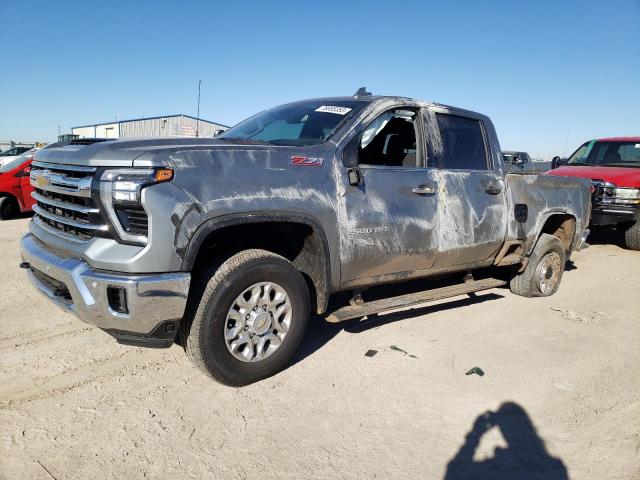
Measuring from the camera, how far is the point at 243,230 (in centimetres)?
314

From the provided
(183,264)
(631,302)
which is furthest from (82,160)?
(631,302)

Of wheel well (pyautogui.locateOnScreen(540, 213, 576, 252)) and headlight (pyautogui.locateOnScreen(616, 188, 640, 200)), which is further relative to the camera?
headlight (pyautogui.locateOnScreen(616, 188, 640, 200))

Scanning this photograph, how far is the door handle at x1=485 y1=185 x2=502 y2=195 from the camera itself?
447 cm

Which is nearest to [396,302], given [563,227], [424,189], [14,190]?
[424,189]

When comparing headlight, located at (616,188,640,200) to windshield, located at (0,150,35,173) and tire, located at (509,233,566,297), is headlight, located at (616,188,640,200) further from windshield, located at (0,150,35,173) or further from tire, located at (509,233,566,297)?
windshield, located at (0,150,35,173)

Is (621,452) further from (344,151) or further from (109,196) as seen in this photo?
(109,196)

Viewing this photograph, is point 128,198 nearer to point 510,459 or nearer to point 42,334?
point 42,334

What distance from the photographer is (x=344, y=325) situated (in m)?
4.32

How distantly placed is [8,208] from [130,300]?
883cm

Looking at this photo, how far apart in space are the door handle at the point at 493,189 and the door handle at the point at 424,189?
32.3 inches

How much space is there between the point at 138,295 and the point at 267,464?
111cm

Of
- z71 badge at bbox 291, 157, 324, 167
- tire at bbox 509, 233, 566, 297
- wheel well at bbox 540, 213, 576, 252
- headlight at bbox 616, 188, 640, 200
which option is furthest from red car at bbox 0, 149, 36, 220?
headlight at bbox 616, 188, 640, 200

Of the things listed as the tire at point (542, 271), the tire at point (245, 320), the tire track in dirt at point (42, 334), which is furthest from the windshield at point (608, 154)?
the tire track in dirt at point (42, 334)

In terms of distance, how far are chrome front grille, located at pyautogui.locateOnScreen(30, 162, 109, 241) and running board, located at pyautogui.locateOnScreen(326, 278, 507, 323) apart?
5.60 ft
